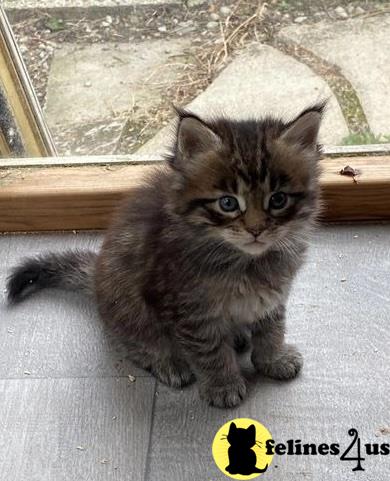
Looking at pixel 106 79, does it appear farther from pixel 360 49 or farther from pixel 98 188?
pixel 360 49

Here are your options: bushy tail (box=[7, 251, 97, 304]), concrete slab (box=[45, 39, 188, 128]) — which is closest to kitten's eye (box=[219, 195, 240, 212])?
bushy tail (box=[7, 251, 97, 304])

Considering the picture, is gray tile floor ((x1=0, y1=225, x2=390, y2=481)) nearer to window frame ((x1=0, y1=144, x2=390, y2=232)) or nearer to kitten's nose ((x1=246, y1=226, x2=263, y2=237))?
window frame ((x1=0, y1=144, x2=390, y2=232))

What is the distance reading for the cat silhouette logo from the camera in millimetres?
1318

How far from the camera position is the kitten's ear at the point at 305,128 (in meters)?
→ 1.18

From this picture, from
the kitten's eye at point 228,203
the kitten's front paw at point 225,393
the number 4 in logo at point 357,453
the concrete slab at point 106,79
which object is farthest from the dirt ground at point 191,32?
the number 4 in logo at point 357,453

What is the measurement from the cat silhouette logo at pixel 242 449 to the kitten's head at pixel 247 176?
0.39 m

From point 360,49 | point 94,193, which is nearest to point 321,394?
point 94,193

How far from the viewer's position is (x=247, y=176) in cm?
116

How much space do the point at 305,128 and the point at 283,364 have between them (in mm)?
523

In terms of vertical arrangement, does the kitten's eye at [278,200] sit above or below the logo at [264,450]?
above

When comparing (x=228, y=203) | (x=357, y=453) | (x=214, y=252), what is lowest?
(x=357, y=453)

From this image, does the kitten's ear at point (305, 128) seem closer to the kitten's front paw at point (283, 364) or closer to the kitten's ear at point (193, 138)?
the kitten's ear at point (193, 138)

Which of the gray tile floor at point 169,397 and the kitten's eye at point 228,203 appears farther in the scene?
the gray tile floor at point 169,397

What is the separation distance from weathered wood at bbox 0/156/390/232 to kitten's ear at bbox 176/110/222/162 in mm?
542
